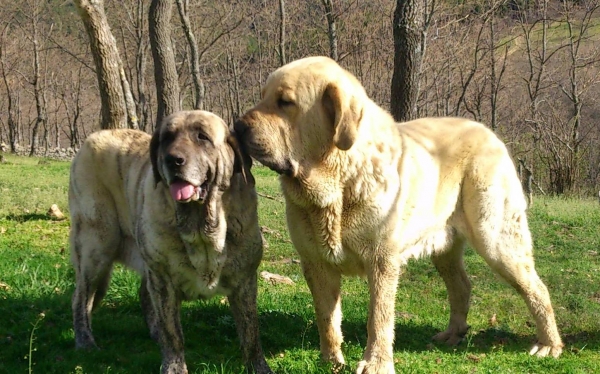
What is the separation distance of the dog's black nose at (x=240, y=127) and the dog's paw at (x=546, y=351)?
3.21m

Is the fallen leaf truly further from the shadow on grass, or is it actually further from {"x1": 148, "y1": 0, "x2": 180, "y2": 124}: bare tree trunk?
{"x1": 148, "y1": 0, "x2": 180, "y2": 124}: bare tree trunk

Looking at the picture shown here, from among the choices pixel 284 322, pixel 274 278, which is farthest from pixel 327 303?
pixel 274 278

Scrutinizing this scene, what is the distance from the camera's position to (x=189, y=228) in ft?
12.8

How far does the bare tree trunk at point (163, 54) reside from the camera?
40.6 feet

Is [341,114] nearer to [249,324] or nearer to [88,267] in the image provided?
[249,324]

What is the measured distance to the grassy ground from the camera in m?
4.64

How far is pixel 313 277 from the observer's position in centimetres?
438

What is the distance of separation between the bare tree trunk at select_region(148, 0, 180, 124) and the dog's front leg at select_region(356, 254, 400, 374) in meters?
8.99

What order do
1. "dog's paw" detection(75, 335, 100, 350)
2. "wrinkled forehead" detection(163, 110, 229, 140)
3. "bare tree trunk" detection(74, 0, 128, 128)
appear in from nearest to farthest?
"wrinkled forehead" detection(163, 110, 229, 140), "dog's paw" detection(75, 335, 100, 350), "bare tree trunk" detection(74, 0, 128, 128)

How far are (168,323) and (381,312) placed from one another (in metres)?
1.43

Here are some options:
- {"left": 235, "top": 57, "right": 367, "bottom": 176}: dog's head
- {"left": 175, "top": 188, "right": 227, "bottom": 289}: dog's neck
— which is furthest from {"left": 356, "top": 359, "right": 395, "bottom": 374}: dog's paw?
{"left": 235, "top": 57, "right": 367, "bottom": 176}: dog's head

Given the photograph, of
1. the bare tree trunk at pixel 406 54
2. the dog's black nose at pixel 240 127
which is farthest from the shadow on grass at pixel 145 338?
the bare tree trunk at pixel 406 54

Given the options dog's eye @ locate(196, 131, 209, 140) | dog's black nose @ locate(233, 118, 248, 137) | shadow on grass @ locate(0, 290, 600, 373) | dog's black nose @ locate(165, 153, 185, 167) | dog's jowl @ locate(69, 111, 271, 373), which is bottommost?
shadow on grass @ locate(0, 290, 600, 373)

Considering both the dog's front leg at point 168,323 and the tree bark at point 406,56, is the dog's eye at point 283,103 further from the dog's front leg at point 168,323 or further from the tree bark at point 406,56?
the tree bark at point 406,56
